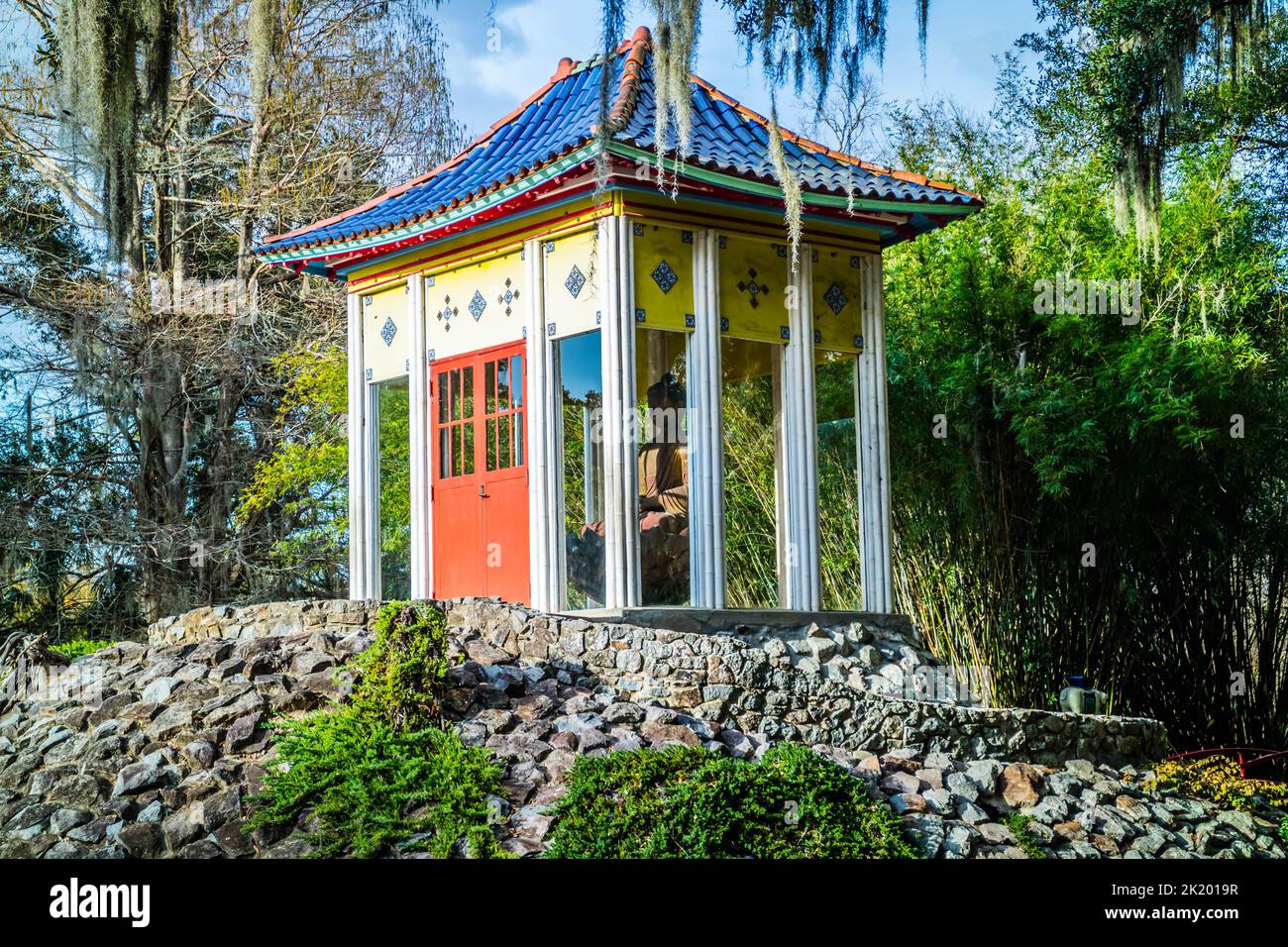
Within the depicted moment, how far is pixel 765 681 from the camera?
321 inches

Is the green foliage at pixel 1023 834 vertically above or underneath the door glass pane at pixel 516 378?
underneath

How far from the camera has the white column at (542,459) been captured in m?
9.85

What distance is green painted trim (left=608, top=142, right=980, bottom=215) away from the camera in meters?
9.09

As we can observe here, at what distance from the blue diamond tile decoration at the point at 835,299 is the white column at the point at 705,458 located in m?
1.20

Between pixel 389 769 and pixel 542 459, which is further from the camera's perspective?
pixel 542 459

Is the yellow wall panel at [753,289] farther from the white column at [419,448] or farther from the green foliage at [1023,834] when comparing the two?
the green foliage at [1023,834]

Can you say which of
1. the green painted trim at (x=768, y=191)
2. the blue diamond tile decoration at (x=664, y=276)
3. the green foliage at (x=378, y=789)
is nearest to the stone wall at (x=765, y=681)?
the green foliage at (x=378, y=789)

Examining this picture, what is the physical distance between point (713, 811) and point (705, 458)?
12.4 feet

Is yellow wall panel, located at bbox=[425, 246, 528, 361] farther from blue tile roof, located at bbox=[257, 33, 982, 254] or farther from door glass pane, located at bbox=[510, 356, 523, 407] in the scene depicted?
blue tile roof, located at bbox=[257, 33, 982, 254]

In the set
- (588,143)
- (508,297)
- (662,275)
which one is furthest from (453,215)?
(662,275)

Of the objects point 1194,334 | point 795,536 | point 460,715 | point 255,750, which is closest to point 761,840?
point 460,715


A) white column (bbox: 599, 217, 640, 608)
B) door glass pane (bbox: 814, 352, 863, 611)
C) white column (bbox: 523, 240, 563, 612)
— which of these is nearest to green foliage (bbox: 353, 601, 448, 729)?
white column (bbox: 599, 217, 640, 608)

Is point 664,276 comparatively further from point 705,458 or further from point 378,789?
point 378,789

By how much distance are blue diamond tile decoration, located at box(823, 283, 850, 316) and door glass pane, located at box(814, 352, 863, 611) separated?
0.35 meters
